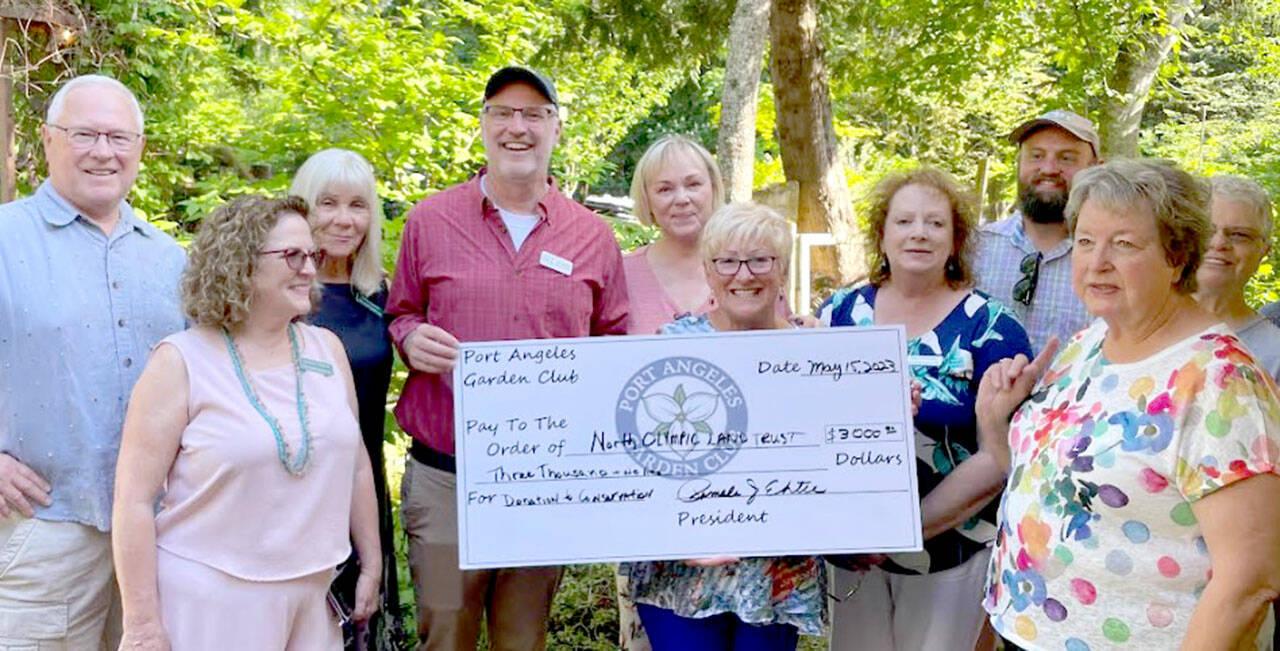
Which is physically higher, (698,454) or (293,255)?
(293,255)

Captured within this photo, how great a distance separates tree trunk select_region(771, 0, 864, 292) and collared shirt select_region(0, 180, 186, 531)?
A: 622 centimetres

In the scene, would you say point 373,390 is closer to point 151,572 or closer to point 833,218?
point 151,572

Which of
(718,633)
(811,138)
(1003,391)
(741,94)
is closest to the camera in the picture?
(1003,391)

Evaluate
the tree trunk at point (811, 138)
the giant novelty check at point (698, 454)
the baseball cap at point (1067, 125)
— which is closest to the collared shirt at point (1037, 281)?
the baseball cap at point (1067, 125)

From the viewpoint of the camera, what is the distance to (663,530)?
2.85 m

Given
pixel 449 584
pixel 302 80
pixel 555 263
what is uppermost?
pixel 302 80

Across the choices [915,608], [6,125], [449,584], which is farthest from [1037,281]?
[6,125]

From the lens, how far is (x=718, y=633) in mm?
2877

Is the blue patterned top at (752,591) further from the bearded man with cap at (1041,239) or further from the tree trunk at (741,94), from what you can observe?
the tree trunk at (741,94)

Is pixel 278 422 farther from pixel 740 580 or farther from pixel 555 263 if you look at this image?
pixel 740 580

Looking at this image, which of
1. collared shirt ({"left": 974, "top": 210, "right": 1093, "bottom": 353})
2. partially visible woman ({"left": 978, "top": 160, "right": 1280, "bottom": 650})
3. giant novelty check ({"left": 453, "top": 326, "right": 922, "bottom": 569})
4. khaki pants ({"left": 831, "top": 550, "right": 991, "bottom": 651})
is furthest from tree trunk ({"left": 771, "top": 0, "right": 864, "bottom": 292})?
partially visible woman ({"left": 978, "top": 160, "right": 1280, "bottom": 650})

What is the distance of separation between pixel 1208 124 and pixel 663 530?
16.6m

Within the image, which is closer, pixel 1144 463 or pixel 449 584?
pixel 1144 463

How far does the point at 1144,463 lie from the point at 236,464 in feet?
6.63
